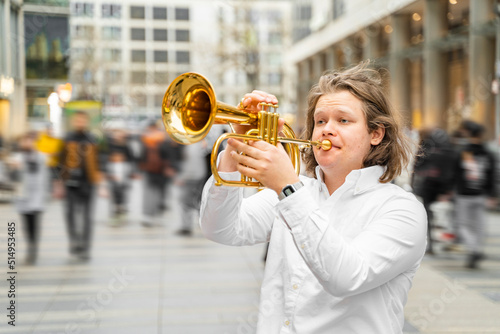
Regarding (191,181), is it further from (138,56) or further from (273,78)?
(273,78)

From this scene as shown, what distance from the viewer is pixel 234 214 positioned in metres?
1.81

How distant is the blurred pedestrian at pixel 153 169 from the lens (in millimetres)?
9305

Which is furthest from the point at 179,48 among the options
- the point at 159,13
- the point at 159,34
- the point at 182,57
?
the point at 159,13

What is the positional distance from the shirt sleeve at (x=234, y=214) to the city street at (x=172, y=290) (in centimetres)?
136

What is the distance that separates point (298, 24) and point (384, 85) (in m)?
30.7

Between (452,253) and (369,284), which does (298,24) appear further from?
(369,284)

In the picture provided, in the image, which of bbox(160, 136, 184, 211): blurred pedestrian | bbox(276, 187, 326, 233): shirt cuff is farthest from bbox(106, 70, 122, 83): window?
bbox(276, 187, 326, 233): shirt cuff

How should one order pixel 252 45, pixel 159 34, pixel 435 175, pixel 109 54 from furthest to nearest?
1. pixel 159 34
2. pixel 252 45
3. pixel 109 54
4. pixel 435 175

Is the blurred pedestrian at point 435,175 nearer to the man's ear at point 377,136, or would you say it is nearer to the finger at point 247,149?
the man's ear at point 377,136

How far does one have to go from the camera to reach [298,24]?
31.5 meters

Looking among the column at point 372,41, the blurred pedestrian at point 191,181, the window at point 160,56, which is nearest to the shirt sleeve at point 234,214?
the blurred pedestrian at point 191,181

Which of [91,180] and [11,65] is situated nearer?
[11,65]

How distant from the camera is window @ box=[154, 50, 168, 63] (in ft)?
141

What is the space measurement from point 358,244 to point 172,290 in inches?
159
